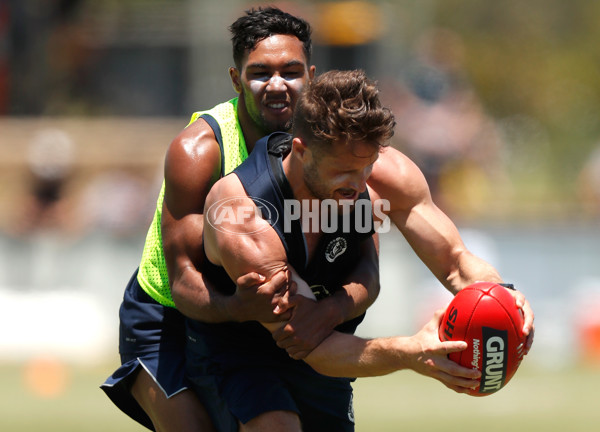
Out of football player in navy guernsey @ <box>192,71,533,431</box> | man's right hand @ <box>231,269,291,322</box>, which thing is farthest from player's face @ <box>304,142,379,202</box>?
man's right hand @ <box>231,269,291,322</box>

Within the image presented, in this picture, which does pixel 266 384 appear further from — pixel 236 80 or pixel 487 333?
pixel 236 80

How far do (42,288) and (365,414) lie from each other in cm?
455

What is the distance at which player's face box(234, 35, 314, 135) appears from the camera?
217 inches

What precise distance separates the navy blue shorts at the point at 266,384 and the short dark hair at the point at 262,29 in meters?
1.51

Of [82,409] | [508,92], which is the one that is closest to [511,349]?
[82,409]

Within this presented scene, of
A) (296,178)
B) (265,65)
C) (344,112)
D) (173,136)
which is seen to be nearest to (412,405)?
(265,65)

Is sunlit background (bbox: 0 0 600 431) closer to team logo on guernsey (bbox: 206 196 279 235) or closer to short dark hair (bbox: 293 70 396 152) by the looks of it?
team logo on guernsey (bbox: 206 196 279 235)

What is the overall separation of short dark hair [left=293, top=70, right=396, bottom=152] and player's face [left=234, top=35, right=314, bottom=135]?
661 millimetres

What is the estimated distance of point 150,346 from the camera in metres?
5.77

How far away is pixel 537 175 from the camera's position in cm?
2278

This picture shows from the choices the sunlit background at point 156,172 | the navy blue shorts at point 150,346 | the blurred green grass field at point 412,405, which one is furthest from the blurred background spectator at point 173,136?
the navy blue shorts at point 150,346

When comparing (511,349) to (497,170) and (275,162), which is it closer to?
(275,162)

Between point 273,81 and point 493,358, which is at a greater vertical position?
point 273,81

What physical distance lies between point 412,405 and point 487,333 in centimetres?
605
